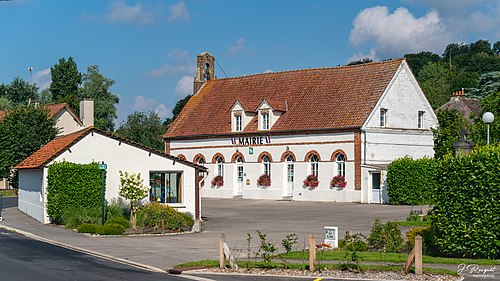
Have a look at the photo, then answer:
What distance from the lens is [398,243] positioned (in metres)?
21.9

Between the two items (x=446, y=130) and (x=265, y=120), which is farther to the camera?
(x=265, y=120)

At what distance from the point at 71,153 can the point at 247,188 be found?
23.2 m

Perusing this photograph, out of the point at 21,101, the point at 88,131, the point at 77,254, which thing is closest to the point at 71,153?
the point at 88,131

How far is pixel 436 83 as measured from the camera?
10881cm

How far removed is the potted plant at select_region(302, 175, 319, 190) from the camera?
2007 inches

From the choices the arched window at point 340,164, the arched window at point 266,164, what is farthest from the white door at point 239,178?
the arched window at point 340,164

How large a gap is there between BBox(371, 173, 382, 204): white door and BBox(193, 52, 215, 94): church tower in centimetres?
2091

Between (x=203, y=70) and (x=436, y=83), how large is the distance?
53.4 metres

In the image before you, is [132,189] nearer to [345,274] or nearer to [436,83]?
[345,274]

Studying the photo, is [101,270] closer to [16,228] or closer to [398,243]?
[398,243]

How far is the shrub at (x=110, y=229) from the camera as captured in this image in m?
28.6

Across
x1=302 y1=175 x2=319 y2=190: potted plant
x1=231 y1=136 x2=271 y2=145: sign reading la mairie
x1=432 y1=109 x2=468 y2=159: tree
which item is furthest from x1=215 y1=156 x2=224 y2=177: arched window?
x1=432 y1=109 x2=468 y2=159: tree

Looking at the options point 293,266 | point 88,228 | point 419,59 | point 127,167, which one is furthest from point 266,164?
point 419,59

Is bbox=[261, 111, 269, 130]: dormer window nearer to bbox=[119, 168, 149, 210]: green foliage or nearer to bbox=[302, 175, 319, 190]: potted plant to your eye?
bbox=[302, 175, 319, 190]: potted plant
